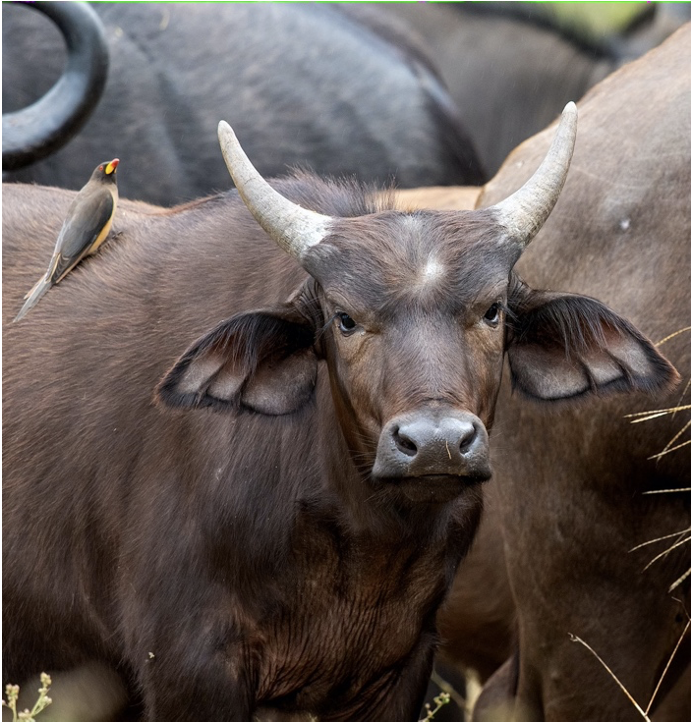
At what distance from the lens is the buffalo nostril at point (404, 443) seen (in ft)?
12.2

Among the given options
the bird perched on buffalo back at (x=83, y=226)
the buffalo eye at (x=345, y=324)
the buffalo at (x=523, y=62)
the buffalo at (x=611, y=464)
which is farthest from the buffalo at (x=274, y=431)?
the buffalo at (x=523, y=62)

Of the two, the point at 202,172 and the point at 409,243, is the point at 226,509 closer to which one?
the point at 409,243

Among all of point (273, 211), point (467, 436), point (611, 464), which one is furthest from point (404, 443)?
point (611, 464)

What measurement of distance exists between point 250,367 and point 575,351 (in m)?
1.09

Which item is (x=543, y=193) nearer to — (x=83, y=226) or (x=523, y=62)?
(x=83, y=226)

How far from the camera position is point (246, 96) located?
9.28 meters

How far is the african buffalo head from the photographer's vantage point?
3836 mm

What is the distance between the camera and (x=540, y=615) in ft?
18.3

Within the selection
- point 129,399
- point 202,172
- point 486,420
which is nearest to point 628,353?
point 486,420

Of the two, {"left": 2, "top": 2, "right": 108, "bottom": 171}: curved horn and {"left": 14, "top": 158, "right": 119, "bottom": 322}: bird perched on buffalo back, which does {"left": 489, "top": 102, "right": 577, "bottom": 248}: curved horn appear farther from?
{"left": 2, "top": 2, "right": 108, "bottom": 171}: curved horn

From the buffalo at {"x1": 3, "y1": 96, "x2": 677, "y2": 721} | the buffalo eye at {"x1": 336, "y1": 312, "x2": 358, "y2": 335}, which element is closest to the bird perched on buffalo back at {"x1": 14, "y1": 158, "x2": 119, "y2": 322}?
the buffalo at {"x1": 3, "y1": 96, "x2": 677, "y2": 721}

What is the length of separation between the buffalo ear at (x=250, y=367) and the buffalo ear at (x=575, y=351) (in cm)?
72

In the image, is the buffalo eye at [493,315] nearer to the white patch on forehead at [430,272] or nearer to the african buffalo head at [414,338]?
the african buffalo head at [414,338]

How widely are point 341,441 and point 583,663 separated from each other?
69.0 inches
